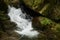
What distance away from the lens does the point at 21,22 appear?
13.5 m

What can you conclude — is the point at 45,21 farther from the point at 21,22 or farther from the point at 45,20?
the point at 21,22

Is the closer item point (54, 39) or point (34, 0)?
point (54, 39)

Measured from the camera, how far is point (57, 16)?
489 inches

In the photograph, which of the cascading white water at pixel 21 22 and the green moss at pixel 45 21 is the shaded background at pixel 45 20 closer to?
the green moss at pixel 45 21

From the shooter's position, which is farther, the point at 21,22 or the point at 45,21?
the point at 21,22

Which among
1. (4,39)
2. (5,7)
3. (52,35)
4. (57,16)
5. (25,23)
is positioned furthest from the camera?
(5,7)

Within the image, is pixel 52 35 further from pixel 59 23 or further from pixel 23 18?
pixel 23 18

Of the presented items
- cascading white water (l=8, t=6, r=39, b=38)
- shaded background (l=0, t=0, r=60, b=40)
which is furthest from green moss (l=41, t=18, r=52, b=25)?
cascading white water (l=8, t=6, r=39, b=38)

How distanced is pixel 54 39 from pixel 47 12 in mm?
2564

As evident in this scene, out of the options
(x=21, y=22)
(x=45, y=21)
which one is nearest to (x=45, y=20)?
(x=45, y=21)

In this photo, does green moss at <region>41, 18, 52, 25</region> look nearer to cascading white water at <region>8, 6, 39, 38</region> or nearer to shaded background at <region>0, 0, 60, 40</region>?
shaded background at <region>0, 0, 60, 40</region>

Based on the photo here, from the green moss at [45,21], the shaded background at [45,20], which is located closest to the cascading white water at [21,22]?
the shaded background at [45,20]

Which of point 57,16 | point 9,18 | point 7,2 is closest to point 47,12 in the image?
point 57,16

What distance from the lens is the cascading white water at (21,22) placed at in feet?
38.5
